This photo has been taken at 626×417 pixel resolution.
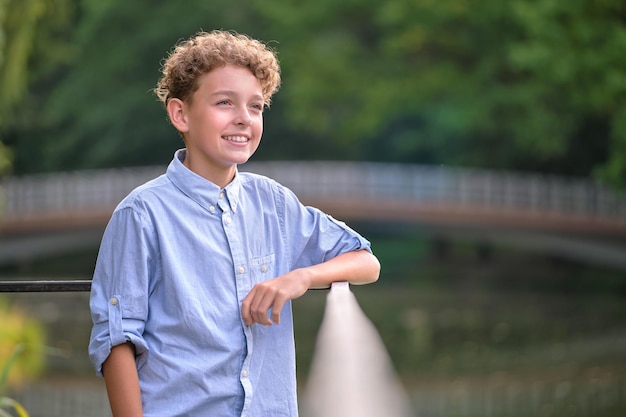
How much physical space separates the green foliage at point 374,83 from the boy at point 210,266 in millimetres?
14992

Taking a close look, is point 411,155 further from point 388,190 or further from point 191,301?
point 191,301

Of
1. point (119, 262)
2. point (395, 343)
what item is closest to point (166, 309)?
point (119, 262)

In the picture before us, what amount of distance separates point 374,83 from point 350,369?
1888 centimetres

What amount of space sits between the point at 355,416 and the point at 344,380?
5 cm

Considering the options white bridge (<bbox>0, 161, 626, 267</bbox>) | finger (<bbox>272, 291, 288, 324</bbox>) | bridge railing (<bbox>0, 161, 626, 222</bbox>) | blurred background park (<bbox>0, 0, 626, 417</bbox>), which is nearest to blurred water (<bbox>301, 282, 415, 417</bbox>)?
finger (<bbox>272, 291, 288, 324</bbox>)

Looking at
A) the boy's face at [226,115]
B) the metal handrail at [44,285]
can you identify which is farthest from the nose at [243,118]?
the metal handrail at [44,285]

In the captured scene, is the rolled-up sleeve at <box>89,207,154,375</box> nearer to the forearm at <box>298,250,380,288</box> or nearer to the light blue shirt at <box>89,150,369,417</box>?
the light blue shirt at <box>89,150,369,417</box>

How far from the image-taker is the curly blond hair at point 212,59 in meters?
1.58

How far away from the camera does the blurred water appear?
5.37 ft

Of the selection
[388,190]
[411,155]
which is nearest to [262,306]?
[388,190]

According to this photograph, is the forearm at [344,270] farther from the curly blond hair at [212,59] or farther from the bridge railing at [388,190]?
the bridge railing at [388,190]

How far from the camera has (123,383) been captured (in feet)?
4.87

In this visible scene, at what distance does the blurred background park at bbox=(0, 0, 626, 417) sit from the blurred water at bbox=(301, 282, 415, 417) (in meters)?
8.85

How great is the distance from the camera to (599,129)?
19375 mm
